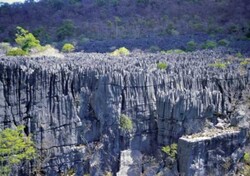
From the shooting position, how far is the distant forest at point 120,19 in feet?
156

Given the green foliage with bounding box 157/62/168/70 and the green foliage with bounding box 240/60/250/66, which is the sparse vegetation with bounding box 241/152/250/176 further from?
the green foliage with bounding box 240/60/250/66

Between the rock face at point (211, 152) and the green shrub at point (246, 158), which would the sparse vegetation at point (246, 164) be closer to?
the green shrub at point (246, 158)

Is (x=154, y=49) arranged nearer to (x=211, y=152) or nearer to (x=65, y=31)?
(x=65, y=31)

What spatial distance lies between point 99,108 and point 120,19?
34.0 metres

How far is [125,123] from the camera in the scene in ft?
70.2

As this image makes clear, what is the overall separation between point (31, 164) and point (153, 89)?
717cm

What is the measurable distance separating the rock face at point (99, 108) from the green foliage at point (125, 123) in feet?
0.66

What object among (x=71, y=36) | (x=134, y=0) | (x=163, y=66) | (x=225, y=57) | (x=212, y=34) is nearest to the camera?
(x=163, y=66)

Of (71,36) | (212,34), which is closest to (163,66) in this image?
(212,34)

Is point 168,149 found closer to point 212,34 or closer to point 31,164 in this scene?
point 31,164

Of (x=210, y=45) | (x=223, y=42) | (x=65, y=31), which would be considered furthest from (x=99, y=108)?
(x=65, y=31)

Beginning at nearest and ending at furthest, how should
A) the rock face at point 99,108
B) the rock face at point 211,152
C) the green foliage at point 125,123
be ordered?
the rock face at point 211,152, the rock face at point 99,108, the green foliage at point 125,123

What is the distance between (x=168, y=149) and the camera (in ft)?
66.9

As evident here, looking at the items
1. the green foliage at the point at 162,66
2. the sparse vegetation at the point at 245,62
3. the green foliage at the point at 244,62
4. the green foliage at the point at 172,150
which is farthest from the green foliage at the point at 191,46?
the green foliage at the point at 172,150
